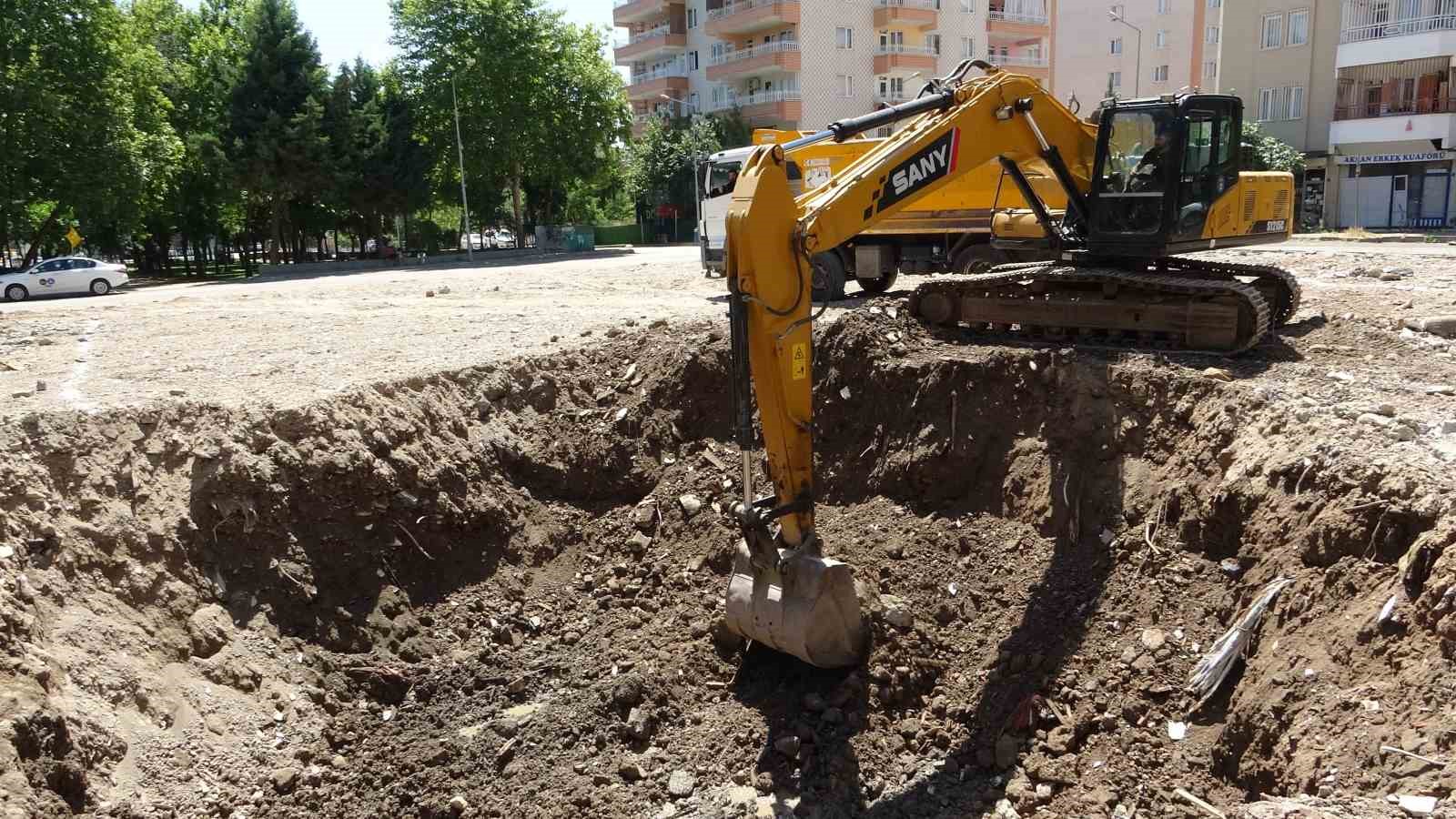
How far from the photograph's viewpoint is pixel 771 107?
5044 cm

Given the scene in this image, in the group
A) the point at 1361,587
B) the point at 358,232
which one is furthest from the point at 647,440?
the point at 358,232

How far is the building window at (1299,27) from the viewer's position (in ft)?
121

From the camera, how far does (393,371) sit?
404 inches

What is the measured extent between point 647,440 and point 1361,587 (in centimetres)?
636

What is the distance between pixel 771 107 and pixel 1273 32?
22034 millimetres

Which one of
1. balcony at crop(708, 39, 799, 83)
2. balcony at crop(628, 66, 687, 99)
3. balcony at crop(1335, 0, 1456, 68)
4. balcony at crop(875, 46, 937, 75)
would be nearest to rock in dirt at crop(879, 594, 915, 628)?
balcony at crop(1335, 0, 1456, 68)

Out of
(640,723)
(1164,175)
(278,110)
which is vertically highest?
(278,110)

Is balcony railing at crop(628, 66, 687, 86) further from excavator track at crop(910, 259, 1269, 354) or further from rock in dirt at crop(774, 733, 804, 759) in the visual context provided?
rock in dirt at crop(774, 733, 804, 759)

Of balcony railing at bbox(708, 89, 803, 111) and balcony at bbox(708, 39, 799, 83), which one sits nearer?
balcony at bbox(708, 39, 799, 83)

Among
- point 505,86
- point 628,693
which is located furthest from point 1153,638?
point 505,86

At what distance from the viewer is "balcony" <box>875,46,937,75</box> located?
49406 millimetres

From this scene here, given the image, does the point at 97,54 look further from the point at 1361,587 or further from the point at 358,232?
the point at 1361,587

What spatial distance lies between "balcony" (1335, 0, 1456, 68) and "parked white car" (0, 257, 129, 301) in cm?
4094

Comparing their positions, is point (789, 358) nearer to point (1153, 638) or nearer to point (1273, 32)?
point (1153, 638)
